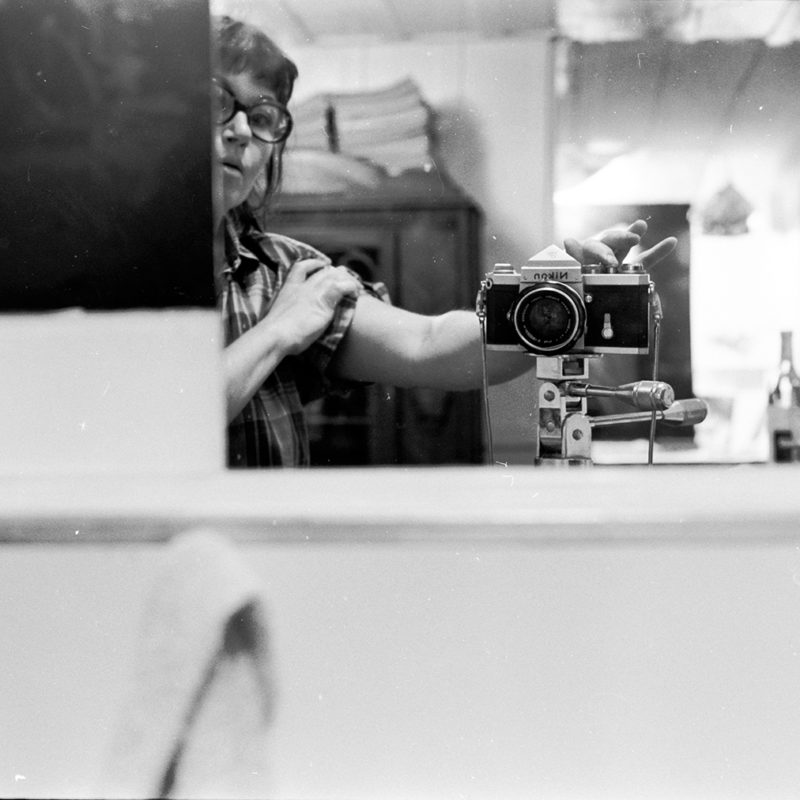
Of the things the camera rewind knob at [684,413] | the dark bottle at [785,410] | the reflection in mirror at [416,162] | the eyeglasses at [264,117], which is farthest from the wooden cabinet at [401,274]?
the dark bottle at [785,410]

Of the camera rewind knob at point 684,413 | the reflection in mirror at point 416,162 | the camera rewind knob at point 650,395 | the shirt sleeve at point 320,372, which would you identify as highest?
the reflection in mirror at point 416,162

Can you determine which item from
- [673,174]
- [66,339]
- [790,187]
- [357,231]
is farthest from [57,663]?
[790,187]

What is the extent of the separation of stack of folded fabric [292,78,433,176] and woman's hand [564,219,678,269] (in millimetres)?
323

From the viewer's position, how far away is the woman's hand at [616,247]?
181cm

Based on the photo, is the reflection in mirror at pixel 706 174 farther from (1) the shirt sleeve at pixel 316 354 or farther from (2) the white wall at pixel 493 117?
(1) the shirt sleeve at pixel 316 354

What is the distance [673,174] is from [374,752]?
1.19 m

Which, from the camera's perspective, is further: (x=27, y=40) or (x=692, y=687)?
(x=27, y=40)

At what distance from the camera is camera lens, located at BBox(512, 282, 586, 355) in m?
1.82

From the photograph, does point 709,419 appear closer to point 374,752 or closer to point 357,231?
point 357,231

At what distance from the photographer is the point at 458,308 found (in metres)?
1.86

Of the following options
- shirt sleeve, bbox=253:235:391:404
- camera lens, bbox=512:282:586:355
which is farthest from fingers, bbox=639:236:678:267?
shirt sleeve, bbox=253:235:391:404

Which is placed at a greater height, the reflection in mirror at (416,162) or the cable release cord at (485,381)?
the reflection in mirror at (416,162)

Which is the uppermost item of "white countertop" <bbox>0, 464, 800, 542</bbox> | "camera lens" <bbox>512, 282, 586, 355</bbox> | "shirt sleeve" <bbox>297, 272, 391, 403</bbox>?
"camera lens" <bbox>512, 282, 586, 355</bbox>

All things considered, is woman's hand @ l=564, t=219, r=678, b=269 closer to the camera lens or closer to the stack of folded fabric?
the camera lens
